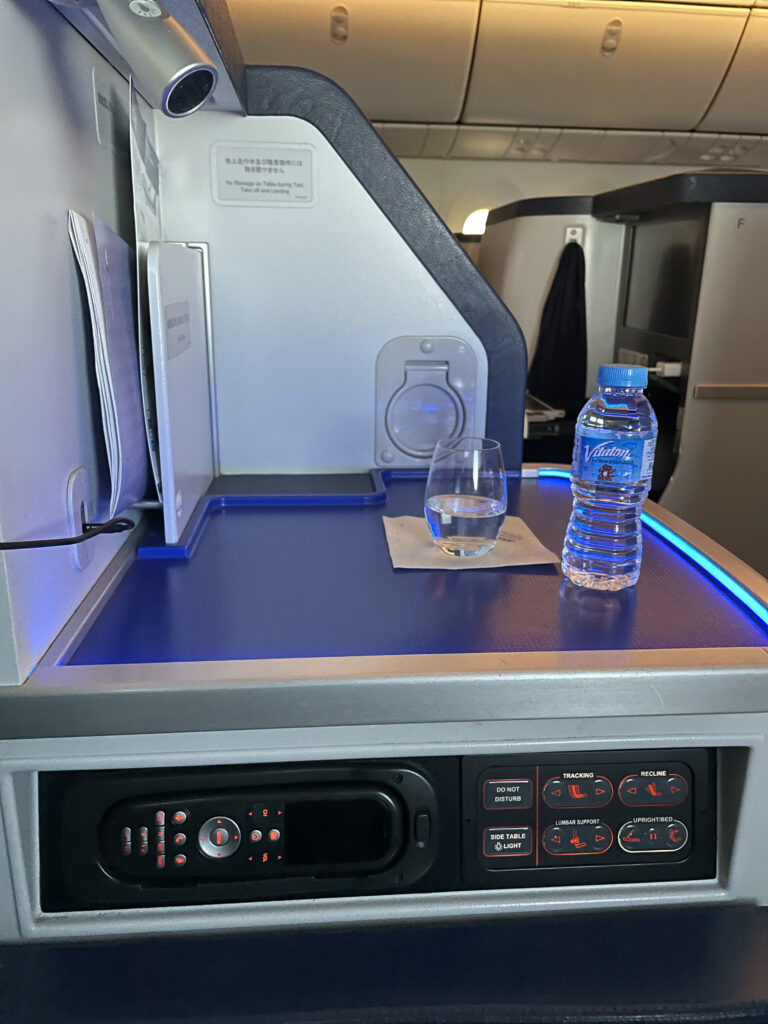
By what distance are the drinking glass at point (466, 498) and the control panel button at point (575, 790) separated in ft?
0.90

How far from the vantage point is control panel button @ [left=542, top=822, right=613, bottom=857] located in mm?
639

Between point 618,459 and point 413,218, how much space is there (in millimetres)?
523

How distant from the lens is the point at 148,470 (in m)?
0.86

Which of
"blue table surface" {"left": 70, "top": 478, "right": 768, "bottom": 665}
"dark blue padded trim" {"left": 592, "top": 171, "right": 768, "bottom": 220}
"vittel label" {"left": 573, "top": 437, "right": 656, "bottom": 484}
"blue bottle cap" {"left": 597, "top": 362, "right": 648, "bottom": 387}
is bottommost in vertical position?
"blue table surface" {"left": 70, "top": 478, "right": 768, "bottom": 665}

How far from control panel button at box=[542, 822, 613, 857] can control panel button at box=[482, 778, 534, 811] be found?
0.03 m

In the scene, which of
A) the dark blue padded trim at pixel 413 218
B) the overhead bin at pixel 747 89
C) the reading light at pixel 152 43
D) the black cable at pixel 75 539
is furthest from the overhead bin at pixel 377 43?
the black cable at pixel 75 539

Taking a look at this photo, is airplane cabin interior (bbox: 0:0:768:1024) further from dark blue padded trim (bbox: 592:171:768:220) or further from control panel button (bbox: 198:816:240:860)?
dark blue padded trim (bbox: 592:171:768:220)

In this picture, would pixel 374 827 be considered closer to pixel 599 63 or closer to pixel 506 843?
pixel 506 843

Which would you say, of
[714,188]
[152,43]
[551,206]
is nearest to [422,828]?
[152,43]

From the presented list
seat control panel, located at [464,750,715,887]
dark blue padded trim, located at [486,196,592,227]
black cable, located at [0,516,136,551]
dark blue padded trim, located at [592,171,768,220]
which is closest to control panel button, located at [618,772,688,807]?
seat control panel, located at [464,750,715,887]

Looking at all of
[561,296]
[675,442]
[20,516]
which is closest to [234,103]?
[20,516]

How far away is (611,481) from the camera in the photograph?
78 centimetres

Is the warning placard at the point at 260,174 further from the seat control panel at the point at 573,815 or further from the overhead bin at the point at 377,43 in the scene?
the overhead bin at the point at 377,43

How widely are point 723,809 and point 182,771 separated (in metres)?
0.45
